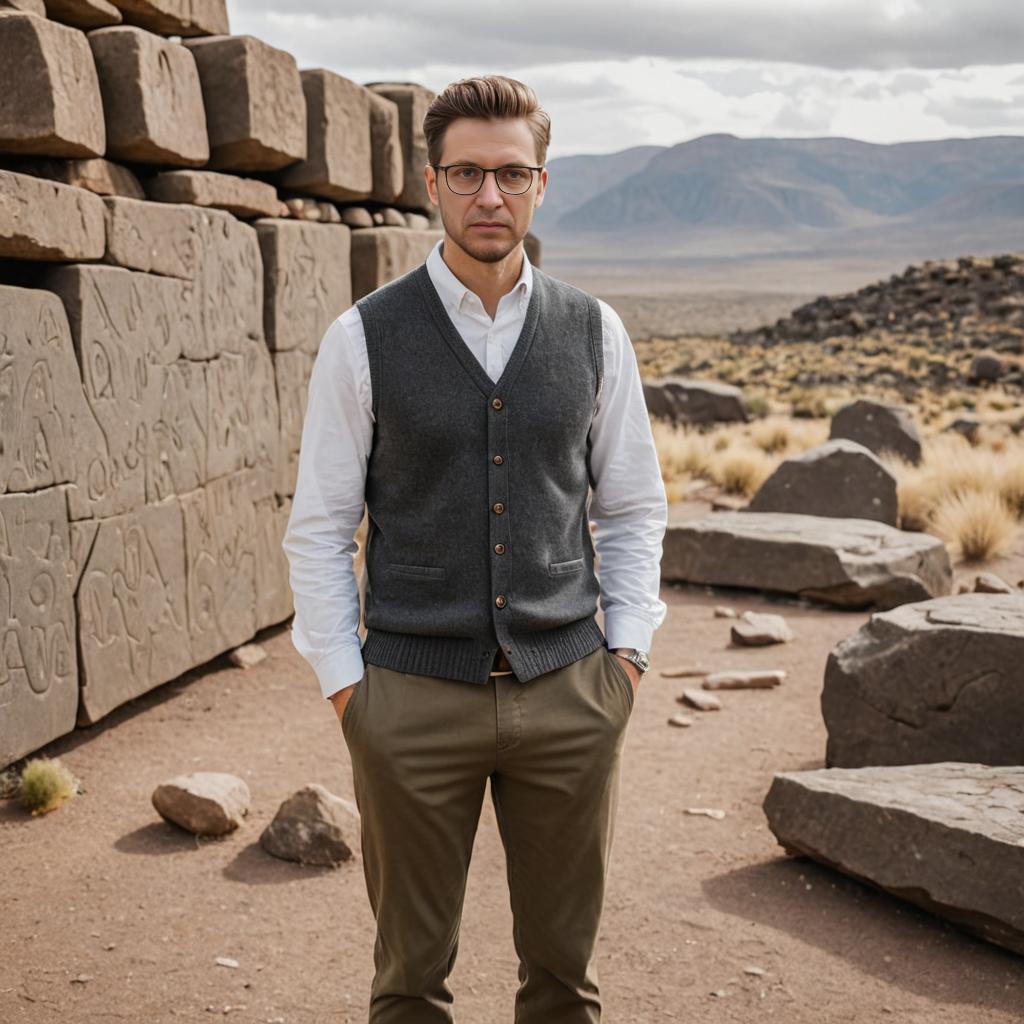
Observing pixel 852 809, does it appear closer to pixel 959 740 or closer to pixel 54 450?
pixel 959 740

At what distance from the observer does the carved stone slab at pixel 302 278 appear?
675 centimetres

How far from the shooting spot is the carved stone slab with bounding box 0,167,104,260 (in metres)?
4.77

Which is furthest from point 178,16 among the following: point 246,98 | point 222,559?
point 222,559

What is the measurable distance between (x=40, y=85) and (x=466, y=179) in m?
3.08

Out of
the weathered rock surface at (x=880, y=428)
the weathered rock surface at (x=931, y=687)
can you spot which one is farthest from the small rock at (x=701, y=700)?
the weathered rock surface at (x=880, y=428)

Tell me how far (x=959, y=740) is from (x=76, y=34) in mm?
4351

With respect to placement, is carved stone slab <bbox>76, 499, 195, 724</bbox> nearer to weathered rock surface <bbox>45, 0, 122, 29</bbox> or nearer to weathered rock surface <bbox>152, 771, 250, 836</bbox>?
weathered rock surface <bbox>152, 771, 250, 836</bbox>

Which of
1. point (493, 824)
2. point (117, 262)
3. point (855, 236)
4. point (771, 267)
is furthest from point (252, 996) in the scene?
point (855, 236)

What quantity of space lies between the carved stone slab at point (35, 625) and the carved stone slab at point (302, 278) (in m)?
2.03

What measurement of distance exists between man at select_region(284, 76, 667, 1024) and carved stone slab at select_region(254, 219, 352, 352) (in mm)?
4305

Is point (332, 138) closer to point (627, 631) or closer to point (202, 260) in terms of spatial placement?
point (202, 260)

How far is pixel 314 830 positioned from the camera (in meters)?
4.51

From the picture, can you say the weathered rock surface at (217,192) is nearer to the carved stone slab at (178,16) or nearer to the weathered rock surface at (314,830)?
the carved stone slab at (178,16)

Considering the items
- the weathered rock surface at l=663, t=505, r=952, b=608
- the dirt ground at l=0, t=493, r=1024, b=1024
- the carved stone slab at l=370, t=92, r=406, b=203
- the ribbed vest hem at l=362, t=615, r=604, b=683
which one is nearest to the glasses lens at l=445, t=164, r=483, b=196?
the ribbed vest hem at l=362, t=615, r=604, b=683
